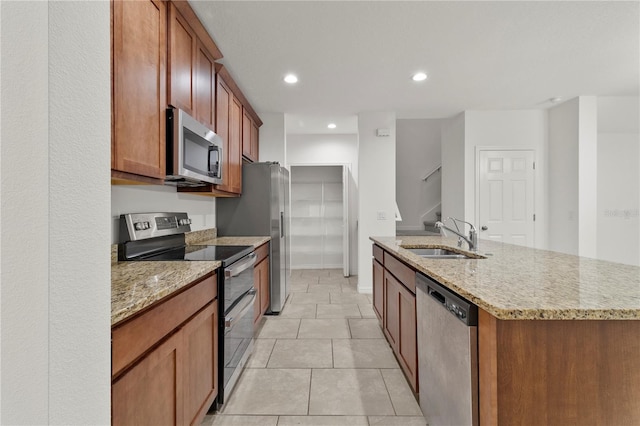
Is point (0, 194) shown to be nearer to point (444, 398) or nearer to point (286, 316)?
point (444, 398)

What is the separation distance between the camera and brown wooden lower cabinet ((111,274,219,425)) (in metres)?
0.91

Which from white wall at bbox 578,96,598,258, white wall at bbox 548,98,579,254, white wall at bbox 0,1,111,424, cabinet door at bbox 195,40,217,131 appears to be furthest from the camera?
white wall at bbox 548,98,579,254

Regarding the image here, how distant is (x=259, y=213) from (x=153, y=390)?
2.39m

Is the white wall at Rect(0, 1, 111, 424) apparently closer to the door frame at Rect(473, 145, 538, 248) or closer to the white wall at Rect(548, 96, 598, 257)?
the door frame at Rect(473, 145, 538, 248)

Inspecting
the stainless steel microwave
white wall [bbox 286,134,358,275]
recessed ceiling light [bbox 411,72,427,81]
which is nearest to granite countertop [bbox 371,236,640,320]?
the stainless steel microwave

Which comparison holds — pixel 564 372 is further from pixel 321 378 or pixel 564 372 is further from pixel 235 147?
pixel 235 147

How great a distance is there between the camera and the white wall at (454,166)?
4410mm

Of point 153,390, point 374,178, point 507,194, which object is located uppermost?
point 374,178

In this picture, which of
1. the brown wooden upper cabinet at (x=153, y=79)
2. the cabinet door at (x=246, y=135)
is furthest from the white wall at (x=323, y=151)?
the brown wooden upper cabinet at (x=153, y=79)

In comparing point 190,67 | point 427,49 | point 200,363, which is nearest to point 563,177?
point 427,49

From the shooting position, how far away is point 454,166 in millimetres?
4645

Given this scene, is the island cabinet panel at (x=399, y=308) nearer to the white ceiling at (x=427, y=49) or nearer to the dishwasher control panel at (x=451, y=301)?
the dishwasher control panel at (x=451, y=301)

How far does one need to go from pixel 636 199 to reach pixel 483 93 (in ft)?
11.5

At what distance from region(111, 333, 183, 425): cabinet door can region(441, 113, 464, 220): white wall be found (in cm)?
419
